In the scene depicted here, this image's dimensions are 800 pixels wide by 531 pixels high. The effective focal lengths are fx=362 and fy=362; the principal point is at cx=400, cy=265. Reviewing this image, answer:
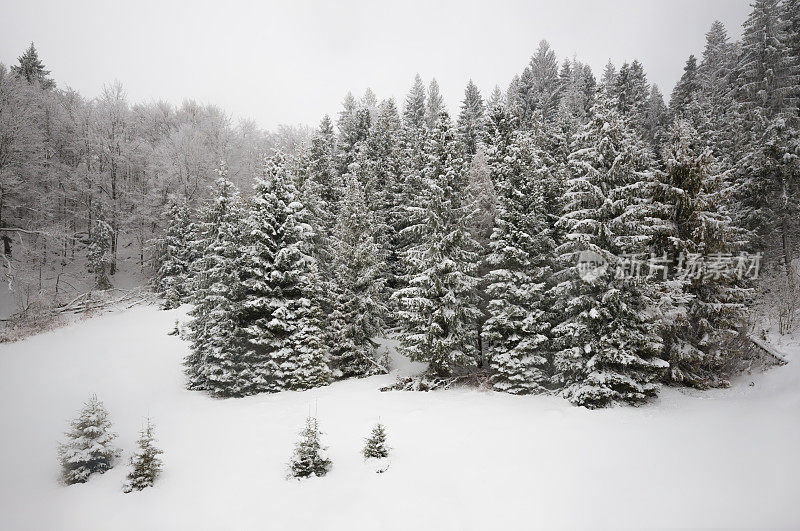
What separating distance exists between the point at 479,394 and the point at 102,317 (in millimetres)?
27205

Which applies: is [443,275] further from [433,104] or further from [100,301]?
[433,104]

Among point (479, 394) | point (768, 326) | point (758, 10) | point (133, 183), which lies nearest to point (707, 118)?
point (758, 10)

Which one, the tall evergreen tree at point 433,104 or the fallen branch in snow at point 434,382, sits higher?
the tall evergreen tree at point 433,104

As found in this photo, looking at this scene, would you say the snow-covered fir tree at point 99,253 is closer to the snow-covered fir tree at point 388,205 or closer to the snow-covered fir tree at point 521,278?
the snow-covered fir tree at point 388,205

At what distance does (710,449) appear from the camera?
8.96 m

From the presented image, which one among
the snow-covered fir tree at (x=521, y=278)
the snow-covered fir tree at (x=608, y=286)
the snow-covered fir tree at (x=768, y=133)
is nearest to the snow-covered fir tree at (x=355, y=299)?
the snow-covered fir tree at (x=521, y=278)

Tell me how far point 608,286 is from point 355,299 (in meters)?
12.8

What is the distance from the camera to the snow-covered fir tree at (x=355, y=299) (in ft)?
69.2

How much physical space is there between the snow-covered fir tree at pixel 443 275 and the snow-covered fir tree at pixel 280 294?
496 centimetres

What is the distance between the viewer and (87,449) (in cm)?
959

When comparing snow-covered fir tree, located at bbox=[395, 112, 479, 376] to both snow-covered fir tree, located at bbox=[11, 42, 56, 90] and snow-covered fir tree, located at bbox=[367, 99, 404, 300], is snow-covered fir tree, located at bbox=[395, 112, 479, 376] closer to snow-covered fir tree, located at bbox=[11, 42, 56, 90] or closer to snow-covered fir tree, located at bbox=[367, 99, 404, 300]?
snow-covered fir tree, located at bbox=[367, 99, 404, 300]

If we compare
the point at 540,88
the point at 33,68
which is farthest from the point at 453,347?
the point at 540,88

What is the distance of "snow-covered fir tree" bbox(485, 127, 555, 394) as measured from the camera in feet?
54.6

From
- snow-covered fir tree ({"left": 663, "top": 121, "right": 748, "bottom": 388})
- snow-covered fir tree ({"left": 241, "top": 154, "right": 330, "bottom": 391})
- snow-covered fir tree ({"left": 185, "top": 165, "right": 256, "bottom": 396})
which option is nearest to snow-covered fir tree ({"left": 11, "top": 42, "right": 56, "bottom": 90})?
snow-covered fir tree ({"left": 185, "top": 165, "right": 256, "bottom": 396})
